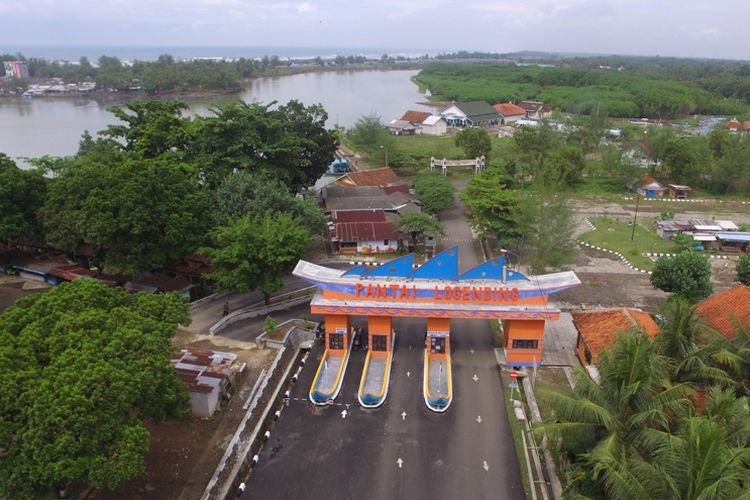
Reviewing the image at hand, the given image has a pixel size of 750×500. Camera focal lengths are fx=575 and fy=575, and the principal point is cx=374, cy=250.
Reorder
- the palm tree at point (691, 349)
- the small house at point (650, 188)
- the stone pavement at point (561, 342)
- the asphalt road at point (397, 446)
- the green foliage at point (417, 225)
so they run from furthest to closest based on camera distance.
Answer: the small house at point (650, 188)
the green foliage at point (417, 225)
the stone pavement at point (561, 342)
the asphalt road at point (397, 446)
the palm tree at point (691, 349)

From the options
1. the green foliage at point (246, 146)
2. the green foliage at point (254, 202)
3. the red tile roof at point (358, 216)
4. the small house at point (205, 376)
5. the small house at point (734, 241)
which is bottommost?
the small house at point (734, 241)

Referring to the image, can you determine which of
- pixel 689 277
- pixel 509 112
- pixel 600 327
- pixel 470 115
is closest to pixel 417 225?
pixel 600 327

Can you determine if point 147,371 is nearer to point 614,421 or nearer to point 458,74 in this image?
point 614,421

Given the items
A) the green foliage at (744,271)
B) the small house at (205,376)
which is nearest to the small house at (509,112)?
the green foliage at (744,271)

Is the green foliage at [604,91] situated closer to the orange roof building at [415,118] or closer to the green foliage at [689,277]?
the orange roof building at [415,118]

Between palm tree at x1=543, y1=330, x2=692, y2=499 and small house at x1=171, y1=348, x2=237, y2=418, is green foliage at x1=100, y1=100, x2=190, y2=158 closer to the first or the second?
small house at x1=171, y1=348, x2=237, y2=418

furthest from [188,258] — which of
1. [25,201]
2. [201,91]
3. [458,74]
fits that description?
[458,74]
